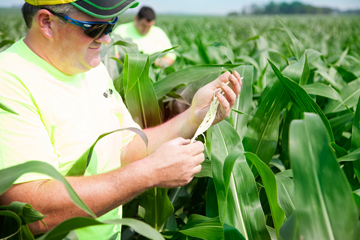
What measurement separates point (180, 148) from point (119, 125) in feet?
1.06

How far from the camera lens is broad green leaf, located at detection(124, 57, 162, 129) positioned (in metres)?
1.26

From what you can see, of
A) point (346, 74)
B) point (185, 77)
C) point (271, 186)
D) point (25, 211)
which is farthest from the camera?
point (346, 74)

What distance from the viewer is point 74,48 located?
3.04 ft

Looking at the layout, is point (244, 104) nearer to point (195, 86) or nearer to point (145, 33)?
point (195, 86)

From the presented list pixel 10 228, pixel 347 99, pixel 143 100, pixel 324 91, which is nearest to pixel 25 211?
pixel 10 228

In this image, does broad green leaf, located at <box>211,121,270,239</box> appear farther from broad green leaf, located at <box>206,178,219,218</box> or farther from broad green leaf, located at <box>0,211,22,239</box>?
Answer: broad green leaf, located at <box>0,211,22,239</box>

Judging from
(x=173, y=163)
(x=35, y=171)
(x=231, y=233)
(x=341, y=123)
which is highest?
(x=35, y=171)

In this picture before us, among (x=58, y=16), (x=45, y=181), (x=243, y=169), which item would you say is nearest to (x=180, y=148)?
(x=243, y=169)

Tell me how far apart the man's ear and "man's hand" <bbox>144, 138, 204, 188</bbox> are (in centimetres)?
47

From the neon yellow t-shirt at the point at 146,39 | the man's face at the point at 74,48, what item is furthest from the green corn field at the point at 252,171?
the neon yellow t-shirt at the point at 146,39

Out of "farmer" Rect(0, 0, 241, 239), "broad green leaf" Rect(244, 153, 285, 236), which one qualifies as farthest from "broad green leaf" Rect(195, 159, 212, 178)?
"broad green leaf" Rect(244, 153, 285, 236)

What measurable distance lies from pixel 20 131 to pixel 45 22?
1.09 ft

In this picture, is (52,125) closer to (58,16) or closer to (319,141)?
(58,16)

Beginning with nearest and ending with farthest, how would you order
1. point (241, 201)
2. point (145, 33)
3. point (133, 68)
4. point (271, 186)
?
point (271, 186) → point (241, 201) → point (133, 68) → point (145, 33)
